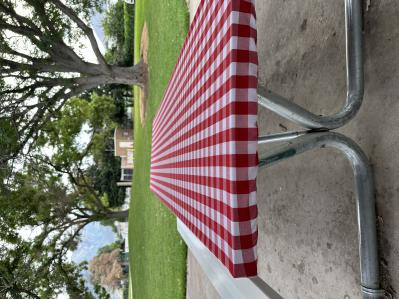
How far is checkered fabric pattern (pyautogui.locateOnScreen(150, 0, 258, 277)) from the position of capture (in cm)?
173

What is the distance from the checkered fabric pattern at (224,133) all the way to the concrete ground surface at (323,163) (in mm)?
330

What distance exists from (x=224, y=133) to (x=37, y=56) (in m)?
8.32

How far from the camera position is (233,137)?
5.69 feet

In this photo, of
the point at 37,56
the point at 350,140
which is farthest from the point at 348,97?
the point at 37,56

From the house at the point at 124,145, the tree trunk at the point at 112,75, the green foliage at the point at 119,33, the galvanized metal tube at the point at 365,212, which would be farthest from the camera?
the house at the point at 124,145

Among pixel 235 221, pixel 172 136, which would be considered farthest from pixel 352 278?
pixel 172 136

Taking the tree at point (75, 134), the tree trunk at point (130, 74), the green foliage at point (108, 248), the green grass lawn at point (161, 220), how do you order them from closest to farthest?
1. the green grass lawn at point (161, 220)
2. the tree trunk at point (130, 74)
3. the tree at point (75, 134)
4. the green foliage at point (108, 248)

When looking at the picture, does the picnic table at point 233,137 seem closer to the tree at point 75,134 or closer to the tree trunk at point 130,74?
the tree trunk at point 130,74

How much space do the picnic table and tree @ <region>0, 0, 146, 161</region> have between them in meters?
6.51

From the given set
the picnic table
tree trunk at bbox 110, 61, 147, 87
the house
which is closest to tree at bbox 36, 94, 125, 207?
tree trunk at bbox 110, 61, 147, 87

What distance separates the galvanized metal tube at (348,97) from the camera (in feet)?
6.45

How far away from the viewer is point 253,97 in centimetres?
172

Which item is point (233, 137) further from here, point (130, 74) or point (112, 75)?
point (130, 74)

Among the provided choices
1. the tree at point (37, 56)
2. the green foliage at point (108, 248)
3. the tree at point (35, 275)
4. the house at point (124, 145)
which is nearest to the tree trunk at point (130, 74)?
the tree at point (37, 56)
